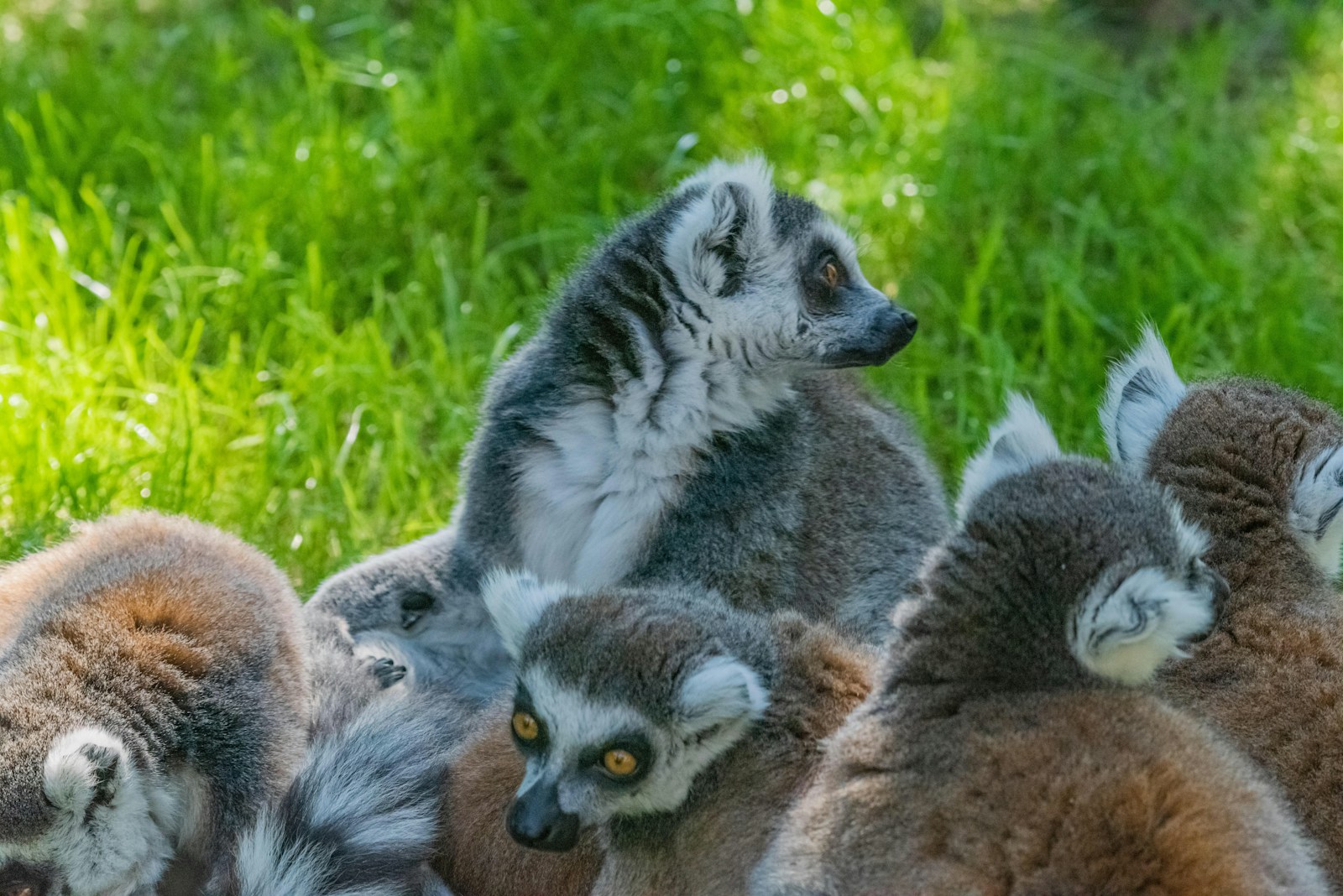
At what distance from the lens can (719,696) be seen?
3186 millimetres

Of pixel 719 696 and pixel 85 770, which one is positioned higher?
pixel 719 696

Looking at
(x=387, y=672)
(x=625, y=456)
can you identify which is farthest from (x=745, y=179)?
(x=387, y=672)

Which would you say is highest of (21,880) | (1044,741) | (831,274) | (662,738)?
(1044,741)

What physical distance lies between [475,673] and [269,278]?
2201 millimetres

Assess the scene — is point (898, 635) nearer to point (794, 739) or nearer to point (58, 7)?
point (794, 739)

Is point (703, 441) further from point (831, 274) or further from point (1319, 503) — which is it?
point (1319, 503)

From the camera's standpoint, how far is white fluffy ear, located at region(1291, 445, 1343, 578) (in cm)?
376

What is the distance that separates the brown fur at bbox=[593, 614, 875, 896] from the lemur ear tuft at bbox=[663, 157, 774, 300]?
4.18ft

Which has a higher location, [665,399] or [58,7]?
[665,399]

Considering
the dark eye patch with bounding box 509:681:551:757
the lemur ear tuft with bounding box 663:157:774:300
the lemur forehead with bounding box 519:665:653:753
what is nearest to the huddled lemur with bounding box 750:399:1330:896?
the lemur forehead with bounding box 519:665:653:753

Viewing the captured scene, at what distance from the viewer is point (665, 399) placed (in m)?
4.27

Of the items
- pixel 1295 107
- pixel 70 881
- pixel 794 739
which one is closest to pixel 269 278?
pixel 70 881

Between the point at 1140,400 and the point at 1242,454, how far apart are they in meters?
0.37

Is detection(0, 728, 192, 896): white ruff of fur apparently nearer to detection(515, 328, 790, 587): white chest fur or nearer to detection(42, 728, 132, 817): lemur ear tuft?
detection(42, 728, 132, 817): lemur ear tuft
